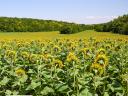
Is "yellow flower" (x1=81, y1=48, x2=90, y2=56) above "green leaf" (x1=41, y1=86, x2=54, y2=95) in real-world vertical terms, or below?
above

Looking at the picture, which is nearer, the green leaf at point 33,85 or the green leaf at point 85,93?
the green leaf at point 85,93

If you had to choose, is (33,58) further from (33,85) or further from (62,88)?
(62,88)

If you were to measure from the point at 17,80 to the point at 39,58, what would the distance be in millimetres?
1475

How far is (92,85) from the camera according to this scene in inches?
269

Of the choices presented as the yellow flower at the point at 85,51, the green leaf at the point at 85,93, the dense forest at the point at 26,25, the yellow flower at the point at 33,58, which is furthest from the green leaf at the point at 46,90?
the dense forest at the point at 26,25

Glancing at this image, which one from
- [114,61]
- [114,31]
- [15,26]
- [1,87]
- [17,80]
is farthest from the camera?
[15,26]

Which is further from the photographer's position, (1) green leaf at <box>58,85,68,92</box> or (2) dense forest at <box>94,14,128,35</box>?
(2) dense forest at <box>94,14,128,35</box>

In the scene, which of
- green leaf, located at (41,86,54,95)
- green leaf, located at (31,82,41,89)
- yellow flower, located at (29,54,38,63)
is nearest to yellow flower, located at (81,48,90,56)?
yellow flower, located at (29,54,38,63)

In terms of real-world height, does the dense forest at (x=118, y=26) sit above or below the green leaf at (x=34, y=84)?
below

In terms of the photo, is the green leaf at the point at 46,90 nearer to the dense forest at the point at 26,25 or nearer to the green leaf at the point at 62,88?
the green leaf at the point at 62,88

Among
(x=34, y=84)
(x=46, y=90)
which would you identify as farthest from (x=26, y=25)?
(x=46, y=90)

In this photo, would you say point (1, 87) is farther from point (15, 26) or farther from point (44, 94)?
point (15, 26)

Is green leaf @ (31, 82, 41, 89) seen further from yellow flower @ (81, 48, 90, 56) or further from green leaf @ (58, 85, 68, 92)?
yellow flower @ (81, 48, 90, 56)

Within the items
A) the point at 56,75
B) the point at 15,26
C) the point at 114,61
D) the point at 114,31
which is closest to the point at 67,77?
Answer: the point at 56,75
